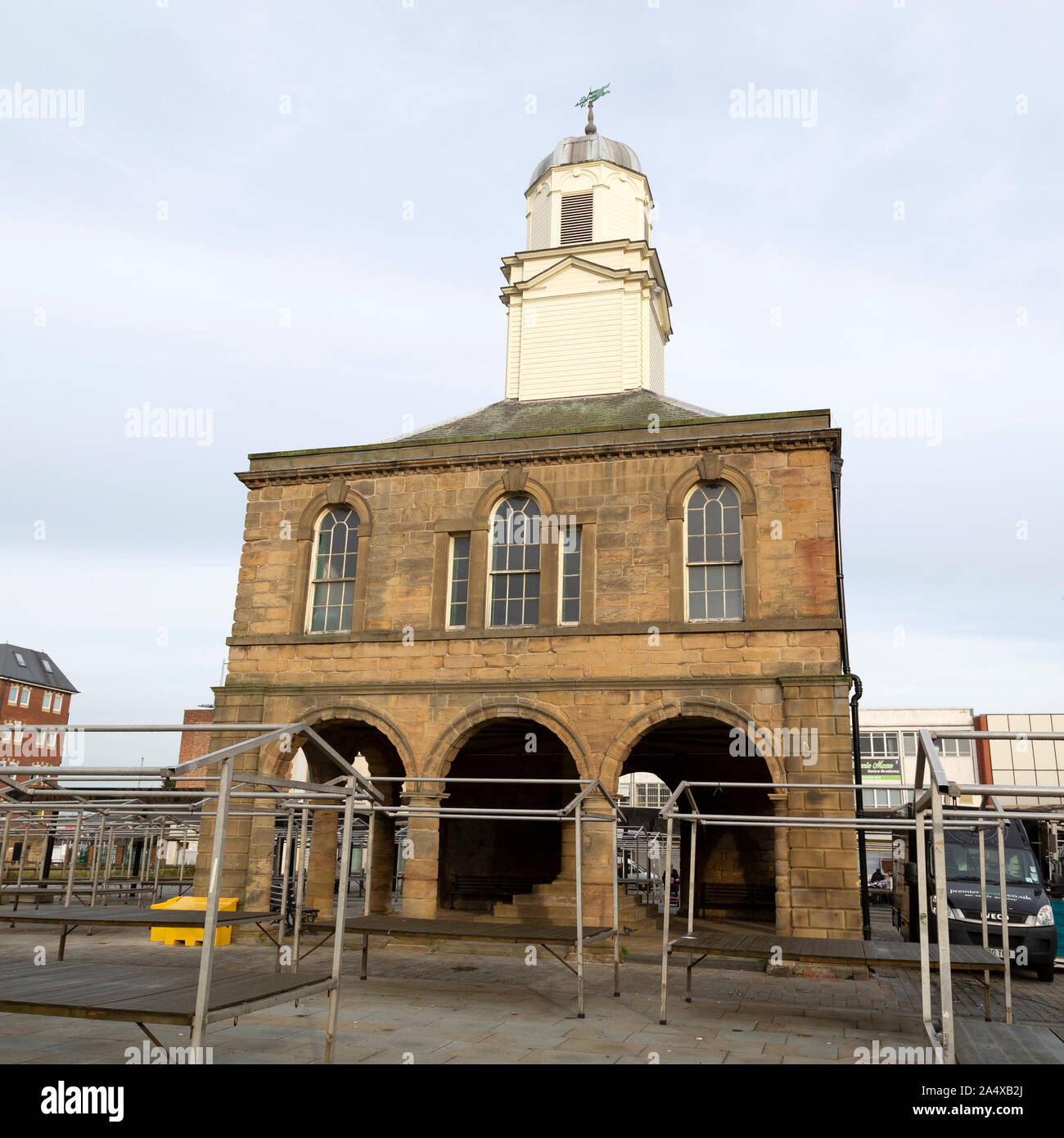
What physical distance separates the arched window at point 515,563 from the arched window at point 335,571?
9.58ft

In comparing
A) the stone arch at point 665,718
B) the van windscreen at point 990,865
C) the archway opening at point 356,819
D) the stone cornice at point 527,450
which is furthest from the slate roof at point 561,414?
the van windscreen at point 990,865

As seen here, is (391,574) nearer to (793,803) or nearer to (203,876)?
(203,876)

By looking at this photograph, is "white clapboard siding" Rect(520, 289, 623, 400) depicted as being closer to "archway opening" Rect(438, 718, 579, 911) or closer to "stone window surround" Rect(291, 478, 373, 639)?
"stone window surround" Rect(291, 478, 373, 639)

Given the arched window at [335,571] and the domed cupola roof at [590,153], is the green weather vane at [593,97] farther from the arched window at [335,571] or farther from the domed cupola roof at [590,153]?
the arched window at [335,571]

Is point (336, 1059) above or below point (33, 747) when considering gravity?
below

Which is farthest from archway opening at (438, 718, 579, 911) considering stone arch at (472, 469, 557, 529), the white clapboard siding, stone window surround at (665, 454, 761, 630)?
the white clapboard siding

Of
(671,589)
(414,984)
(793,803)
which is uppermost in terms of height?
(671,589)

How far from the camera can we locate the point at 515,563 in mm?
18609

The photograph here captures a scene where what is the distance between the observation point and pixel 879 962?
10.4m

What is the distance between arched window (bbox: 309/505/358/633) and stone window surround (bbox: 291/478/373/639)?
117 mm

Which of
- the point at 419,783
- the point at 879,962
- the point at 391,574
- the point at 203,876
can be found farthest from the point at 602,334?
the point at 879,962

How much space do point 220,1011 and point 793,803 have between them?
11.1 metres

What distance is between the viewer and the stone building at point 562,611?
1634cm

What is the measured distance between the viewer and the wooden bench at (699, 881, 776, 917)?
2325 cm
